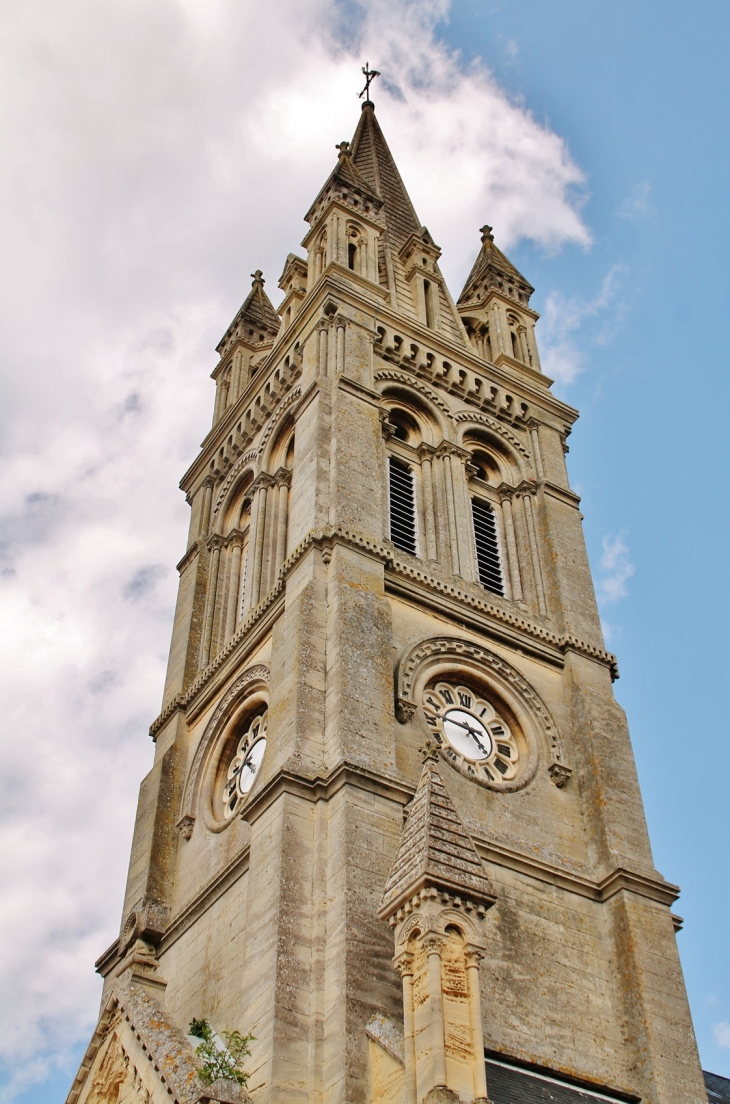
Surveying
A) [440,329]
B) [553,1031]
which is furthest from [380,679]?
[440,329]

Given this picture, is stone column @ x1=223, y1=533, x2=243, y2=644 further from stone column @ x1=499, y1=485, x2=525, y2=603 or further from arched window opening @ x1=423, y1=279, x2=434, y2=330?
arched window opening @ x1=423, y1=279, x2=434, y2=330

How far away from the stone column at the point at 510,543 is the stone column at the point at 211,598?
6448 mm

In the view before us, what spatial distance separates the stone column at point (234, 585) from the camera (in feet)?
92.5

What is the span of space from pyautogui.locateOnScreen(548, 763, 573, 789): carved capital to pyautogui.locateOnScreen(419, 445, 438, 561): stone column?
494cm

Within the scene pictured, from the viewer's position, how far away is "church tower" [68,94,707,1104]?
55.4 ft

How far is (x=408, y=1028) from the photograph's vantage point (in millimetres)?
15211

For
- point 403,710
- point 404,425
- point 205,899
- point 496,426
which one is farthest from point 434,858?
point 496,426

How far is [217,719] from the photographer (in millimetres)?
25250

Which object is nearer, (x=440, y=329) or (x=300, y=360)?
(x=300, y=360)

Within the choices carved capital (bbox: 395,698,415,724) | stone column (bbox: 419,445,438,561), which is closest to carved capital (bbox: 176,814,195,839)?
carved capital (bbox: 395,698,415,724)

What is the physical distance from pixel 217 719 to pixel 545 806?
6.43m

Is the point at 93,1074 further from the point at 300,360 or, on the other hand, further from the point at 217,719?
the point at 300,360

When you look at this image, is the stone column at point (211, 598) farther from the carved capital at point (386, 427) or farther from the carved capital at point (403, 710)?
the carved capital at point (403, 710)

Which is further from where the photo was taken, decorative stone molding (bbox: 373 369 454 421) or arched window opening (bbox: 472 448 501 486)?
arched window opening (bbox: 472 448 501 486)
